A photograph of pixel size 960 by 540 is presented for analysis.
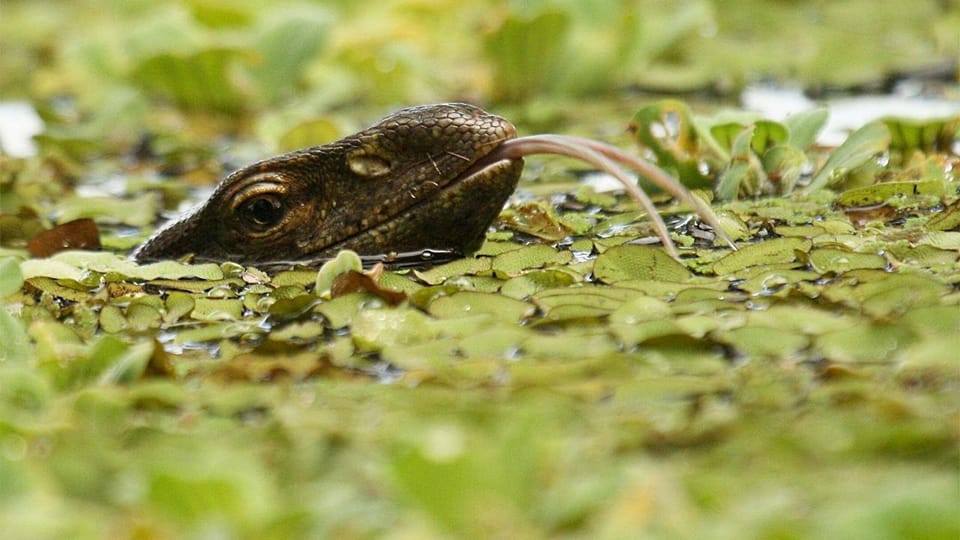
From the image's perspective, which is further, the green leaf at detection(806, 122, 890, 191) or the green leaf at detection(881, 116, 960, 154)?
the green leaf at detection(881, 116, 960, 154)

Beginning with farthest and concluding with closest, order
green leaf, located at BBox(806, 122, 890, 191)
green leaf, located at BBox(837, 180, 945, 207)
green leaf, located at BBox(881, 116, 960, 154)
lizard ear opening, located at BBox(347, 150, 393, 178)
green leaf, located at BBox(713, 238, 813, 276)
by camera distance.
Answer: green leaf, located at BBox(881, 116, 960, 154)
green leaf, located at BBox(806, 122, 890, 191)
green leaf, located at BBox(837, 180, 945, 207)
lizard ear opening, located at BBox(347, 150, 393, 178)
green leaf, located at BBox(713, 238, 813, 276)

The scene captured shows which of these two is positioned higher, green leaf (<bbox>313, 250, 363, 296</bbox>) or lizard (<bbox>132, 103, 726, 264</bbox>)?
lizard (<bbox>132, 103, 726, 264</bbox>)

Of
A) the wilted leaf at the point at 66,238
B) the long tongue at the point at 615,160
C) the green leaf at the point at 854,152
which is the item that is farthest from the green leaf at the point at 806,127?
the wilted leaf at the point at 66,238

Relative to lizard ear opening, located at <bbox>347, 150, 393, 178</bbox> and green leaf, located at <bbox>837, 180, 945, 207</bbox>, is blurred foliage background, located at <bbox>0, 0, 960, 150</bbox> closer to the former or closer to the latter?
lizard ear opening, located at <bbox>347, 150, 393, 178</bbox>

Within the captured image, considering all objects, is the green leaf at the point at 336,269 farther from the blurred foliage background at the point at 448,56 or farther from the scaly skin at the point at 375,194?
the blurred foliage background at the point at 448,56

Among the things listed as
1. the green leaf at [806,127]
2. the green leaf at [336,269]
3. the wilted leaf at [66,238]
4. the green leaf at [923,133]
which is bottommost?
the green leaf at [923,133]

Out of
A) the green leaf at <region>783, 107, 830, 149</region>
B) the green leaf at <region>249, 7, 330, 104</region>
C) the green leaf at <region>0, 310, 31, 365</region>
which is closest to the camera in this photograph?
the green leaf at <region>0, 310, 31, 365</region>

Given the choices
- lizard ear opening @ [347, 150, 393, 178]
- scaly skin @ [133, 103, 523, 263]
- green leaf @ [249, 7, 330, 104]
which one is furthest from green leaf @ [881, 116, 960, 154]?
green leaf @ [249, 7, 330, 104]

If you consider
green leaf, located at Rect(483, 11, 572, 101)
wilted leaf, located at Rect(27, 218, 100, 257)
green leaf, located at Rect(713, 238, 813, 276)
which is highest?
green leaf, located at Rect(483, 11, 572, 101)
